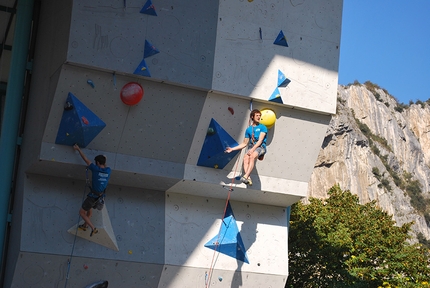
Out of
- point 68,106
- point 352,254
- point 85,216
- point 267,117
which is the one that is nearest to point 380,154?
point 352,254

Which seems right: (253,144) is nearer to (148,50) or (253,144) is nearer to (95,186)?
(148,50)

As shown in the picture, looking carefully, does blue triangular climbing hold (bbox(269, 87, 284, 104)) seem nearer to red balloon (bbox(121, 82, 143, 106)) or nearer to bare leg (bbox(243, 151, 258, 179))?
bare leg (bbox(243, 151, 258, 179))

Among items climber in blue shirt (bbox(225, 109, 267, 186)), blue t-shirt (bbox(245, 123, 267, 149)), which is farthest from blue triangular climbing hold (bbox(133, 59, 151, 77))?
blue t-shirt (bbox(245, 123, 267, 149))

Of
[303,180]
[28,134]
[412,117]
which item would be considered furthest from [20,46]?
[412,117]

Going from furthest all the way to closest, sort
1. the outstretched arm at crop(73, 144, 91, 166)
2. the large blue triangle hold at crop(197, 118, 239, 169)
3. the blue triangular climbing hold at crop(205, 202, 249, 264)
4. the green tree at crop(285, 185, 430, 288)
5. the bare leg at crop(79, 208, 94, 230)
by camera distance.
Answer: the green tree at crop(285, 185, 430, 288) < the blue triangular climbing hold at crop(205, 202, 249, 264) < the large blue triangle hold at crop(197, 118, 239, 169) < the bare leg at crop(79, 208, 94, 230) < the outstretched arm at crop(73, 144, 91, 166)

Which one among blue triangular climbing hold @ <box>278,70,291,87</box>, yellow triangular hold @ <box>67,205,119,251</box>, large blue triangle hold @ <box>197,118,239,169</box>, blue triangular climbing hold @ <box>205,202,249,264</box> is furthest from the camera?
blue triangular climbing hold @ <box>205,202,249,264</box>

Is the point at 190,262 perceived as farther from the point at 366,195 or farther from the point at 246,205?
the point at 366,195

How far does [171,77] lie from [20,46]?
2858 mm

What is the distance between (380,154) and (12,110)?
62.7 meters

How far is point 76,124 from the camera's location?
931cm

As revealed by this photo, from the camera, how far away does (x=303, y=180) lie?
11047 mm

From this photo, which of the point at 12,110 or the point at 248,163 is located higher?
the point at 12,110

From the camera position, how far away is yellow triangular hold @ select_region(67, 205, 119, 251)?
9.77 metres

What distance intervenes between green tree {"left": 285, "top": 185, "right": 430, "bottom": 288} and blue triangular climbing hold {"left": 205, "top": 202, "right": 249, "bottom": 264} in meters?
8.94
